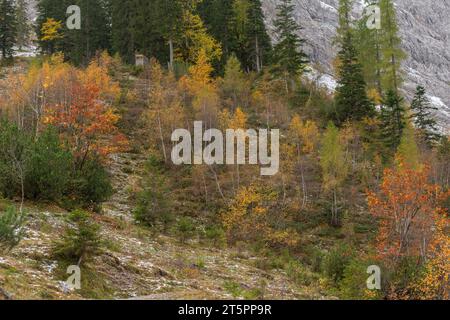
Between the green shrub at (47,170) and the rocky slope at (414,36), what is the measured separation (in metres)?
87.6

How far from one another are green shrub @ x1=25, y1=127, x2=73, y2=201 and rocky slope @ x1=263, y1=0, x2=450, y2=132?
8757 cm

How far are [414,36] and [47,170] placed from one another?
13202 centimetres

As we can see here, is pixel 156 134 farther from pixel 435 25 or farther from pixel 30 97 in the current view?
pixel 435 25

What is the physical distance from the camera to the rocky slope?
116188 mm

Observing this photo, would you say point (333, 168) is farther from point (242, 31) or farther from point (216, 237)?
point (242, 31)

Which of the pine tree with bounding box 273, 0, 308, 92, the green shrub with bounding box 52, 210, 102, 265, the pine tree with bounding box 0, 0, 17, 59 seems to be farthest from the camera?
the pine tree with bounding box 0, 0, 17, 59

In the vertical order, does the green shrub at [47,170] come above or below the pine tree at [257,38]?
below

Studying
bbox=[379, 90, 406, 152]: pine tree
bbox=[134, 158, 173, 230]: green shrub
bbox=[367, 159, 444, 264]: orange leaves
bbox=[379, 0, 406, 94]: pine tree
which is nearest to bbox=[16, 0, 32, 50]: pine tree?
bbox=[379, 0, 406, 94]: pine tree

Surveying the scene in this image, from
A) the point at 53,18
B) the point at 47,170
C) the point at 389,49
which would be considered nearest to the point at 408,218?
the point at 47,170

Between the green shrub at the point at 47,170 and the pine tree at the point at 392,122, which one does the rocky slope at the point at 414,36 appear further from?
the green shrub at the point at 47,170

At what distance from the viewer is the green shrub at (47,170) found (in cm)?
2285

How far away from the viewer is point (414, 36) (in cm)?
13425

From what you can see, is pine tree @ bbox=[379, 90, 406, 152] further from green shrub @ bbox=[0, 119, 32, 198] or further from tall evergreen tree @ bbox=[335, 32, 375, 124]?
green shrub @ bbox=[0, 119, 32, 198]

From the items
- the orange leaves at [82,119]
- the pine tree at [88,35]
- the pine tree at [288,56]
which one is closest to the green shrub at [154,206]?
the orange leaves at [82,119]
